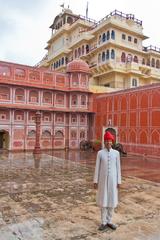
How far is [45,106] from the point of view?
2503 cm

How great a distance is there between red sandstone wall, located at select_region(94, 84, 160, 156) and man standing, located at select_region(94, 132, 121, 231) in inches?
597

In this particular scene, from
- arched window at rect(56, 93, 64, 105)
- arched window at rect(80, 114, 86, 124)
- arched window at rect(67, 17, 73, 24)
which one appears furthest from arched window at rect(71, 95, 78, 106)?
arched window at rect(67, 17, 73, 24)

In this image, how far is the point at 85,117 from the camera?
89.3 feet

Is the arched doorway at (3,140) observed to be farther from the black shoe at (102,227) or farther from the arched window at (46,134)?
the black shoe at (102,227)

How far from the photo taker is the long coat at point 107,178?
16.1 ft

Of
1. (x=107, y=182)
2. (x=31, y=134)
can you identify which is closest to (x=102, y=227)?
(x=107, y=182)

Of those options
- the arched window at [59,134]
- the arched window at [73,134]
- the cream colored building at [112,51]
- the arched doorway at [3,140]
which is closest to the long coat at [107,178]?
the arched doorway at [3,140]

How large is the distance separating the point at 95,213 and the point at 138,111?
16524mm

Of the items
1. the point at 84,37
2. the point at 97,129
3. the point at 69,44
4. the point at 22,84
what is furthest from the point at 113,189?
the point at 69,44

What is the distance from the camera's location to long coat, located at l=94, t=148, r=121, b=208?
491cm

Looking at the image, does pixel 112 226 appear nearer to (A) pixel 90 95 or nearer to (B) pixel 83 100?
(B) pixel 83 100

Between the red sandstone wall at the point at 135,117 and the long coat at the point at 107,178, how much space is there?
15168 millimetres

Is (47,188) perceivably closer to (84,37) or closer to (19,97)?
(19,97)

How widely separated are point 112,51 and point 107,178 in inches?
1085
